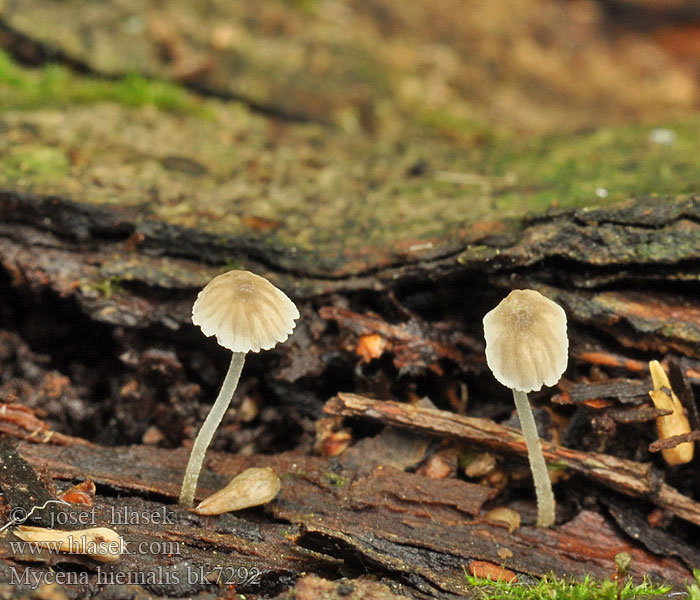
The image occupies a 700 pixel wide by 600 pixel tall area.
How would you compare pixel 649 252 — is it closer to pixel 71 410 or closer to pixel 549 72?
pixel 71 410

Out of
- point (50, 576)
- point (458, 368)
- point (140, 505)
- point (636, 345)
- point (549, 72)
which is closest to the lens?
point (50, 576)

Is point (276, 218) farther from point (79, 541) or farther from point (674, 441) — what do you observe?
point (674, 441)

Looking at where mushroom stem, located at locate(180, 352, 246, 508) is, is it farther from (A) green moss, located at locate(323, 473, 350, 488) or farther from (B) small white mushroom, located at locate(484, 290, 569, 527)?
(B) small white mushroom, located at locate(484, 290, 569, 527)

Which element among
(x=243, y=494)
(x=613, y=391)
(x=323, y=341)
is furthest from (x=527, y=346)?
(x=243, y=494)

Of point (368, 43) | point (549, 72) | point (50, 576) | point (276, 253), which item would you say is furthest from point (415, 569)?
point (549, 72)

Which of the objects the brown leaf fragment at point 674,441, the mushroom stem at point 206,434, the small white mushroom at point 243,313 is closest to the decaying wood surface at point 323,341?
the brown leaf fragment at point 674,441

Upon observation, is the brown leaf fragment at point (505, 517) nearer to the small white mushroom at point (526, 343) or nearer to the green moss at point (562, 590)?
the green moss at point (562, 590)
